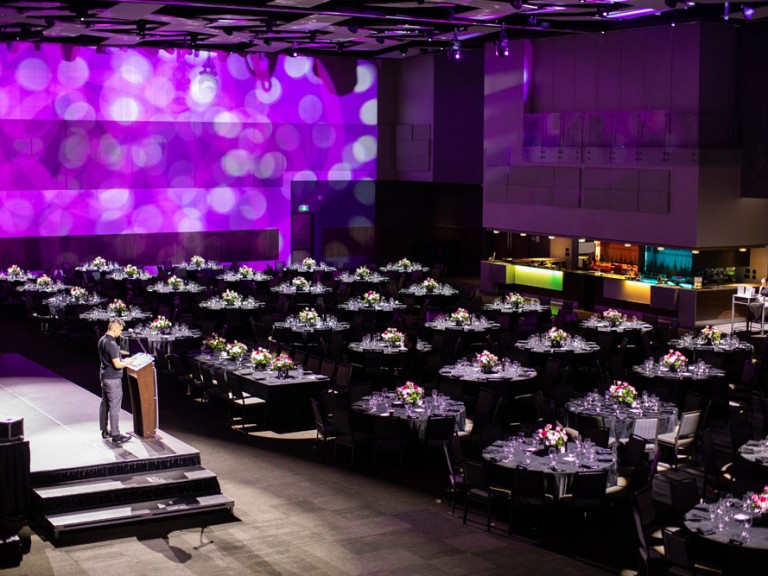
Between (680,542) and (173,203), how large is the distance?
23358 millimetres

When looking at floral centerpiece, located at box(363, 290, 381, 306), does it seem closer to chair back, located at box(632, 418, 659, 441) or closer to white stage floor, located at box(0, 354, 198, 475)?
white stage floor, located at box(0, 354, 198, 475)

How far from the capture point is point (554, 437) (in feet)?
32.3

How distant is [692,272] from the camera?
2220 cm

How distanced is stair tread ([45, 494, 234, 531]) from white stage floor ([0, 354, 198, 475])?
1.66 feet

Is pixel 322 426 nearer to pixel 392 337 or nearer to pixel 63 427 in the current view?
pixel 63 427

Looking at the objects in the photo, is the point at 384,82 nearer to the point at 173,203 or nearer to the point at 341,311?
the point at 173,203

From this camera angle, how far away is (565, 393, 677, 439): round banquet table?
37.9 ft

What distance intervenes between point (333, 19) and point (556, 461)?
48.1 feet

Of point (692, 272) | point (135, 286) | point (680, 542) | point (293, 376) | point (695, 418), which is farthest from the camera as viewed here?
point (135, 286)

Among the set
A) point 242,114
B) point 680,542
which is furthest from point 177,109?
point 680,542

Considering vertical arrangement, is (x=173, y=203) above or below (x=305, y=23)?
below

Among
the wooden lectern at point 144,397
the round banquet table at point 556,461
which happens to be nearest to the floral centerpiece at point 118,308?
the wooden lectern at point 144,397

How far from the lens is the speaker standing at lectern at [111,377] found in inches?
414

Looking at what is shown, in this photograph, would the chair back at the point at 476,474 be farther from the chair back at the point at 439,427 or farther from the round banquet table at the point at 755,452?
the round banquet table at the point at 755,452
